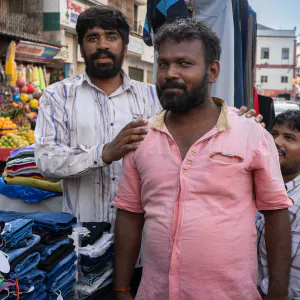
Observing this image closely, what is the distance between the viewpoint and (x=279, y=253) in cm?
169

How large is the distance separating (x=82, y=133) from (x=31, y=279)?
3.09 feet

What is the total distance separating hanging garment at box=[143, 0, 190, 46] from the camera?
9.13 ft

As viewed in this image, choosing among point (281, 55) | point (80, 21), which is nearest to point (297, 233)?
point (80, 21)

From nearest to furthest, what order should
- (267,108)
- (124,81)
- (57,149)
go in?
(57,149) → (124,81) → (267,108)

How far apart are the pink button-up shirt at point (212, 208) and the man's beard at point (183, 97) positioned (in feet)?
0.45

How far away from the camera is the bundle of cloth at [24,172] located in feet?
10.5

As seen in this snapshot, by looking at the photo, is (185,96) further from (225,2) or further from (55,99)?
(225,2)

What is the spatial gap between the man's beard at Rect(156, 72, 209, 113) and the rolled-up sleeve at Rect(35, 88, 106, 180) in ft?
1.57

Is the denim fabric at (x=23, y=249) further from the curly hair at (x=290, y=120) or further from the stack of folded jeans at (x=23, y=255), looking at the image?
the curly hair at (x=290, y=120)

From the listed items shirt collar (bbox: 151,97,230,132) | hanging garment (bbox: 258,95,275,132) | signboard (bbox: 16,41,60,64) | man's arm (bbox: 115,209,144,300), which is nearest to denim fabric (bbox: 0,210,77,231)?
man's arm (bbox: 115,209,144,300)

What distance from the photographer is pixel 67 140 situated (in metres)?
2.29

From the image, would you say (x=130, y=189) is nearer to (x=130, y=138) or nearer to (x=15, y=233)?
(x=130, y=138)

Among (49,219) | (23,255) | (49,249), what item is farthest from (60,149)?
(23,255)

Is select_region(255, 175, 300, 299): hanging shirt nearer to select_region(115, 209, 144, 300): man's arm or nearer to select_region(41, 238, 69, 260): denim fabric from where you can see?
select_region(115, 209, 144, 300): man's arm
